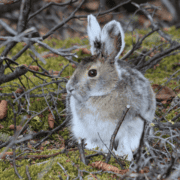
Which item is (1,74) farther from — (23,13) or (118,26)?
(118,26)

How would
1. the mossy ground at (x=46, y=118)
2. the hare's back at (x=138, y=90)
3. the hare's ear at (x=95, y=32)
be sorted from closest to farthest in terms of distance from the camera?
1. the mossy ground at (x=46, y=118)
2. the hare's back at (x=138, y=90)
3. the hare's ear at (x=95, y=32)

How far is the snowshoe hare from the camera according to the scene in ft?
11.4

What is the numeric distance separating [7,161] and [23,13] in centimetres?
260

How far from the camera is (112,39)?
11.9 ft

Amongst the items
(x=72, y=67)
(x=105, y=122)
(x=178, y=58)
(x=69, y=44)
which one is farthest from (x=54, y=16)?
(x=105, y=122)

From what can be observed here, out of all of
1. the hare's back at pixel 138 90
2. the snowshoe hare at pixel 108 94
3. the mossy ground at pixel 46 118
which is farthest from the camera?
the hare's back at pixel 138 90

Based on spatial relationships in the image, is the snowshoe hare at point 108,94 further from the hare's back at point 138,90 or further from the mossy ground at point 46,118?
the mossy ground at point 46,118

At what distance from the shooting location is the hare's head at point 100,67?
3553 mm

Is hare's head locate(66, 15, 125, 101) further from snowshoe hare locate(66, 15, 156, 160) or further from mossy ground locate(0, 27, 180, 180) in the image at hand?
mossy ground locate(0, 27, 180, 180)

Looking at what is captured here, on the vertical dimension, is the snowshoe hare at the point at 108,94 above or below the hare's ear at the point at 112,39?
below

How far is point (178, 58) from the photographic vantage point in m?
6.67

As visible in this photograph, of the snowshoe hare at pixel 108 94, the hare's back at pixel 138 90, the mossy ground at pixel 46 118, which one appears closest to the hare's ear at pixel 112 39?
the snowshoe hare at pixel 108 94

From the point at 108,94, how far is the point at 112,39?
0.96 metres

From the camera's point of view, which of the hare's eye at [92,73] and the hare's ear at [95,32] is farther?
the hare's ear at [95,32]
